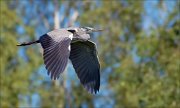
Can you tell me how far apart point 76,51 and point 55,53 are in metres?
1.18

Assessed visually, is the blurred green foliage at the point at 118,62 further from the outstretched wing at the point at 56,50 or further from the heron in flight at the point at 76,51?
the outstretched wing at the point at 56,50

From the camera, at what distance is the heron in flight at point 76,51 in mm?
6590

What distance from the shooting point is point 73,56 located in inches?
300

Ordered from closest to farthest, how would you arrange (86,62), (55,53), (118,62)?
(55,53) → (86,62) → (118,62)

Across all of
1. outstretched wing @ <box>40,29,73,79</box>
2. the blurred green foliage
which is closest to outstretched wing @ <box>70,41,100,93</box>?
outstretched wing @ <box>40,29,73,79</box>

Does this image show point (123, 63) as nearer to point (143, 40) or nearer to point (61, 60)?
point (143, 40)

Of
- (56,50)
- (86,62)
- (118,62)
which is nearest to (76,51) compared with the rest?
(86,62)

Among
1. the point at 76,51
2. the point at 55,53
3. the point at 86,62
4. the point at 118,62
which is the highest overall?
the point at 118,62

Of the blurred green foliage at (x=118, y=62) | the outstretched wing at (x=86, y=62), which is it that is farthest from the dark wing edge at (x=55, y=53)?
the blurred green foliage at (x=118, y=62)

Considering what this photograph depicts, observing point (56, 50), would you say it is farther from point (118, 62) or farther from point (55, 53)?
point (118, 62)

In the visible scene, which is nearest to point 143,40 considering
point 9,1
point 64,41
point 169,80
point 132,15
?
point 169,80

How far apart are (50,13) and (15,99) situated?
5.18 meters

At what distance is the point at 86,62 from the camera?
302 inches

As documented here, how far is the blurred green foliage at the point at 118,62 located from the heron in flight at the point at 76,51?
511 centimetres
